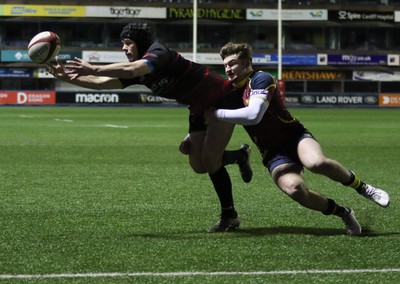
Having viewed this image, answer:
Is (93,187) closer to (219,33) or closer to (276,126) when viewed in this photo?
(276,126)

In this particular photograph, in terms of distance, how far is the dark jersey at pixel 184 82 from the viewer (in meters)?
7.96

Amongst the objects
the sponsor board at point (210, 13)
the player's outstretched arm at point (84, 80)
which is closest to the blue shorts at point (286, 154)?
the player's outstretched arm at point (84, 80)

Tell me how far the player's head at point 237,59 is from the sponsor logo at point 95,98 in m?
47.3

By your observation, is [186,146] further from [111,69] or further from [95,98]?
[95,98]

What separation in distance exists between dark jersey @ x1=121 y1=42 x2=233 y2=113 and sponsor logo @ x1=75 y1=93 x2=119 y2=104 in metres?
47.0

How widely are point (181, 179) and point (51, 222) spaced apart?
5080 millimetres

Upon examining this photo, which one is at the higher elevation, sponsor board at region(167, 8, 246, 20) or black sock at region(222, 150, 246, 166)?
sponsor board at region(167, 8, 246, 20)

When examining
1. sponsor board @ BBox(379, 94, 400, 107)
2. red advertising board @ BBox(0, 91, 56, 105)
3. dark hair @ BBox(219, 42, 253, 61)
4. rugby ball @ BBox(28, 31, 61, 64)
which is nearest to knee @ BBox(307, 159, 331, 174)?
dark hair @ BBox(219, 42, 253, 61)

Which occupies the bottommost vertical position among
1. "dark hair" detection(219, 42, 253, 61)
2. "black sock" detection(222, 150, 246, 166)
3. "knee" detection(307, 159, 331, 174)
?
"black sock" detection(222, 150, 246, 166)

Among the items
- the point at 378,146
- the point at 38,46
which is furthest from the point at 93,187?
the point at 378,146

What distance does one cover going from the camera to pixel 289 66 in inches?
2918

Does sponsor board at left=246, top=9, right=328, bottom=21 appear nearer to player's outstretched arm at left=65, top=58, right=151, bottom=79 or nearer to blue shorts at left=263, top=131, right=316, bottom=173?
blue shorts at left=263, top=131, right=316, bottom=173

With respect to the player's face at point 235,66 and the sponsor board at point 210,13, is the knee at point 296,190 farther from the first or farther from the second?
the sponsor board at point 210,13

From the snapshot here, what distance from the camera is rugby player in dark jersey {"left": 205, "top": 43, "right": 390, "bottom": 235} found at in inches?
303
